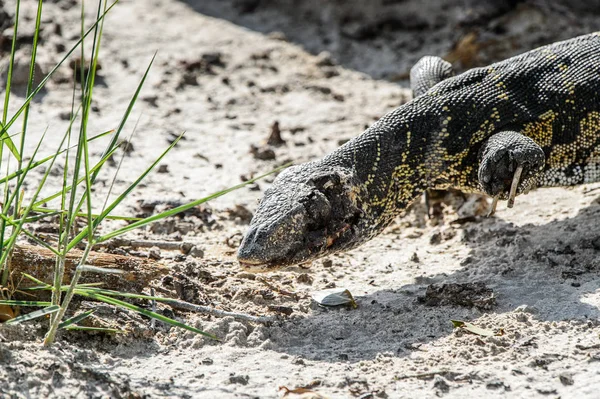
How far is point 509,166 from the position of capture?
601 cm

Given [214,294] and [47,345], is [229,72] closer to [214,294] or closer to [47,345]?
[214,294]

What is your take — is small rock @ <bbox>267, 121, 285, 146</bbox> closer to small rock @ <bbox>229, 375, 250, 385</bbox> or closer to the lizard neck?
the lizard neck

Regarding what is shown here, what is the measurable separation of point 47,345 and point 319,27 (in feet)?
28.9

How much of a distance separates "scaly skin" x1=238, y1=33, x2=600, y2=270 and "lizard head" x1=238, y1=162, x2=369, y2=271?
0.4 inches

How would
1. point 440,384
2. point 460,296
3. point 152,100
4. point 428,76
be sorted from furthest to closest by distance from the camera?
point 152,100
point 428,76
point 460,296
point 440,384

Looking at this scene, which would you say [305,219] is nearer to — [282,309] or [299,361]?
[282,309]

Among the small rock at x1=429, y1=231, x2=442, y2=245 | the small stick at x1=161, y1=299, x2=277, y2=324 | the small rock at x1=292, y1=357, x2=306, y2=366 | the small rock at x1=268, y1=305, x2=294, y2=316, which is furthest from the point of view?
the small rock at x1=429, y1=231, x2=442, y2=245

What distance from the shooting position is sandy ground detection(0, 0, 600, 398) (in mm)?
4395

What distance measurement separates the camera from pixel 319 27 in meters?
12.3

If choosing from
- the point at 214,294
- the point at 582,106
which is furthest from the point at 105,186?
the point at 582,106

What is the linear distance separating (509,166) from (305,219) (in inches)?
63.5

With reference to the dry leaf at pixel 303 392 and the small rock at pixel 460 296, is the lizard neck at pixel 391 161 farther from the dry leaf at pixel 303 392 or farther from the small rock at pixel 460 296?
the dry leaf at pixel 303 392

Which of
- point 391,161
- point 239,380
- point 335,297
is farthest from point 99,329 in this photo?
point 391,161

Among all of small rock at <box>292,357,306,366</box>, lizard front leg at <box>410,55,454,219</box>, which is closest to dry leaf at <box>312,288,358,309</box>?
small rock at <box>292,357,306,366</box>
